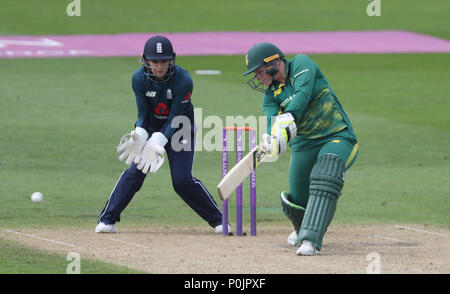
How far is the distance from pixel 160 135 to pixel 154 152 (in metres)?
0.18

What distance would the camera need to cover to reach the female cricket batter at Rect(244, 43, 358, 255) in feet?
27.9

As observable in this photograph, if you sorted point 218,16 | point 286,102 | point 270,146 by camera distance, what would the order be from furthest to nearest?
point 218,16, point 286,102, point 270,146

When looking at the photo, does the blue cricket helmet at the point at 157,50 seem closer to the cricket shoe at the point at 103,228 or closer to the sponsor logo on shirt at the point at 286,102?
the sponsor logo on shirt at the point at 286,102

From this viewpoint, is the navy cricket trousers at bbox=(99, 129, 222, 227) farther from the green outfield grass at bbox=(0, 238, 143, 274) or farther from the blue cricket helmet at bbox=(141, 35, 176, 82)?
the green outfield grass at bbox=(0, 238, 143, 274)

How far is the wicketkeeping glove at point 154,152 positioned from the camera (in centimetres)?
929

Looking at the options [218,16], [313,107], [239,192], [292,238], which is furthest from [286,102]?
[218,16]

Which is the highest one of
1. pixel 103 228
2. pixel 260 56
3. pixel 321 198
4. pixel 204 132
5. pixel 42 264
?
pixel 260 56

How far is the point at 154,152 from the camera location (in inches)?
366

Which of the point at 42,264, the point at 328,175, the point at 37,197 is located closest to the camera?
the point at 42,264

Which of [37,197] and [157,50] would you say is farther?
[37,197]

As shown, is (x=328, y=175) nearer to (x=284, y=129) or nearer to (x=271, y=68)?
(x=284, y=129)

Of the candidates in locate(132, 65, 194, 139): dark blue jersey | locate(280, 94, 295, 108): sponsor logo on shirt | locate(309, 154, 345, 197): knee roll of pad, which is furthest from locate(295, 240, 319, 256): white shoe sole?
locate(132, 65, 194, 139): dark blue jersey

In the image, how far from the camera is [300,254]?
854 cm
